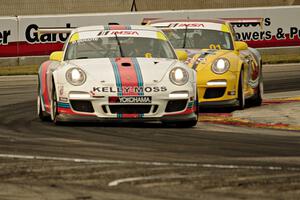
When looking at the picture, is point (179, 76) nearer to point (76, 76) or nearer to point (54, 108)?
point (76, 76)

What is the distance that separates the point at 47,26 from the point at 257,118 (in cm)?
1415

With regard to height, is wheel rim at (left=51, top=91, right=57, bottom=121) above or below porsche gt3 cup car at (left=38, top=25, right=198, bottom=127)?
below

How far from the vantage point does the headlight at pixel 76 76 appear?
1258 cm

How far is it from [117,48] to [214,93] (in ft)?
6.41

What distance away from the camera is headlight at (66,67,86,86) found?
1258 cm

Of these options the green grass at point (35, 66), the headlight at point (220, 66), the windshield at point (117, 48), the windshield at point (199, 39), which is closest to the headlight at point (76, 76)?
the windshield at point (117, 48)

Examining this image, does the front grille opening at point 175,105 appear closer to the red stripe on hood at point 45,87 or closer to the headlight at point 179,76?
the headlight at point 179,76

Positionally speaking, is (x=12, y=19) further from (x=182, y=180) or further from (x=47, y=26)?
(x=182, y=180)

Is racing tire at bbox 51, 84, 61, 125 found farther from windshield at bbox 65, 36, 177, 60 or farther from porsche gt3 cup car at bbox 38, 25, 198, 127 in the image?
windshield at bbox 65, 36, 177, 60

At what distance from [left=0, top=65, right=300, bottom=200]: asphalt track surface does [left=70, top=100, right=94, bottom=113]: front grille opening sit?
0.22 meters

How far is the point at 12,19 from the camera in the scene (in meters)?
27.1

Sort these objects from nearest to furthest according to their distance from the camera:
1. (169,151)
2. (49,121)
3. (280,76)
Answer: (169,151)
(49,121)
(280,76)

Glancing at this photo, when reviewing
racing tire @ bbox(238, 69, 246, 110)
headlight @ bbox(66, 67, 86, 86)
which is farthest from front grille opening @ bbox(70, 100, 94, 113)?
racing tire @ bbox(238, 69, 246, 110)

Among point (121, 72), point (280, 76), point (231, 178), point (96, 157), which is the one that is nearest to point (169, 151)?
point (96, 157)
